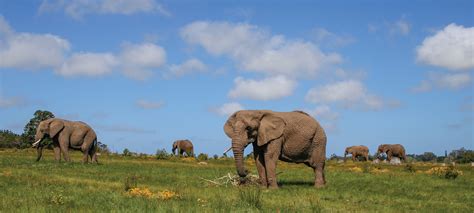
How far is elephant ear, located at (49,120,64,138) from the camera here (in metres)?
38.2

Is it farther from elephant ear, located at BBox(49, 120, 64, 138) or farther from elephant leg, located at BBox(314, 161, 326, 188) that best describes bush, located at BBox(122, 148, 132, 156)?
elephant leg, located at BBox(314, 161, 326, 188)

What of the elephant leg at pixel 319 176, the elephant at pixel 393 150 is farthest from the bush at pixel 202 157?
the elephant leg at pixel 319 176

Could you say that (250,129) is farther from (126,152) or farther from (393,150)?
(393,150)

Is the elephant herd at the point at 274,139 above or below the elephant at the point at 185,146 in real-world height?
below

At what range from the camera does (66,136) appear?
3856cm

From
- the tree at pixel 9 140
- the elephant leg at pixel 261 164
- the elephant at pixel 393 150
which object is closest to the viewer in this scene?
the elephant leg at pixel 261 164

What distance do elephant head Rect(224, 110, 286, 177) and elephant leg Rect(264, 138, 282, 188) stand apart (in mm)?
283

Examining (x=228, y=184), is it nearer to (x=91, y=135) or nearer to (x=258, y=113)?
(x=258, y=113)

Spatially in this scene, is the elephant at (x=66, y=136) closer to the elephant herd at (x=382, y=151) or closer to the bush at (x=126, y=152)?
the bush at (x=126, y=152)

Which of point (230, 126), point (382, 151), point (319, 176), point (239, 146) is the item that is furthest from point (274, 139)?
point (382, 151)

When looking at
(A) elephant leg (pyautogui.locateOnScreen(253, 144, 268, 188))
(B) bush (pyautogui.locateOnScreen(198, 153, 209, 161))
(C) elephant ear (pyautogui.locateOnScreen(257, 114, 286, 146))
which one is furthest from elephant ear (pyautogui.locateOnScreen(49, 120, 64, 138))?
(B) bush (pyautogui.locateOnScreen(198, 153, 209, 161))

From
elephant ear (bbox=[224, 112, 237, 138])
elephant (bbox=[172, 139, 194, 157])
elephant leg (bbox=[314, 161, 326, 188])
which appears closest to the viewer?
elephant ear (bbox=[224, 112, 237, 138])

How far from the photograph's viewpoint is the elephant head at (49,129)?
125 ft

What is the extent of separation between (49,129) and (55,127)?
Answer: 546 millimetres
